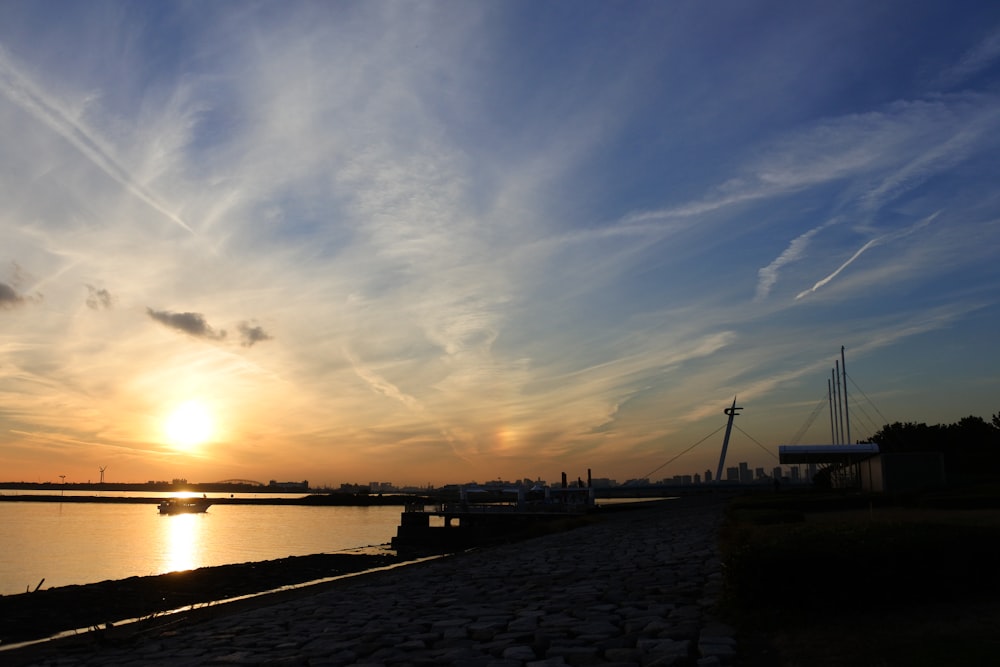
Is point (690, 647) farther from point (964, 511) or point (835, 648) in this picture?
point (964, 511)

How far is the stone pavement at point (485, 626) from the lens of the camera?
930 cm

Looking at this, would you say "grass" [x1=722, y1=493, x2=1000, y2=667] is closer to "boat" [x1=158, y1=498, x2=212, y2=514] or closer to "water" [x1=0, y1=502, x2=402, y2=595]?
"water" [x1=0, y1=502, x2=402, y2=595]

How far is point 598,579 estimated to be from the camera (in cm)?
1575

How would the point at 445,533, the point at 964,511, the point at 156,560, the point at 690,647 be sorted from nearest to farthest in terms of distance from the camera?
the point at 690,647, the point at 964,511, the point at 156,560, the point at 445,533

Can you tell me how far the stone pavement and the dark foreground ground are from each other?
17.7 ft

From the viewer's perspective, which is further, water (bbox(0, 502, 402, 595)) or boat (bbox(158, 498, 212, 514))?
boat (bbox(158, 498, 212, 514))

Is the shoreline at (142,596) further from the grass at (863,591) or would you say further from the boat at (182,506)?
the boat at (182,506)

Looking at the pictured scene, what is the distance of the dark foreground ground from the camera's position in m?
21.3

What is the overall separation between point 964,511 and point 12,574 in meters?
47.6

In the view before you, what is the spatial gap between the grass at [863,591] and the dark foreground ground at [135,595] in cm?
1444

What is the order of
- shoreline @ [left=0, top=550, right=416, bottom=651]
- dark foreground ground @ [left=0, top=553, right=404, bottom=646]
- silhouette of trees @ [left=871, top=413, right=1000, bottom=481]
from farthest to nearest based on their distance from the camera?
1. silhouette of trees @ [left=871, top=413, right=1000, bottom=481]
2. dark foreground ground @ [left=0, top=553, right=404, bottom=646]
3. shoreline @ [left=0, top=550, right=416, bottom=651]

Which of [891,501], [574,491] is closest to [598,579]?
[891,501]

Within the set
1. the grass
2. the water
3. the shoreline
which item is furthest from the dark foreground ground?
the grass

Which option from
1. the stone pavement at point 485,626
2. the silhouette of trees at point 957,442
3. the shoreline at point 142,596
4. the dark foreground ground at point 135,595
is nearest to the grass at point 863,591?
the stone pavement at point 485,626
